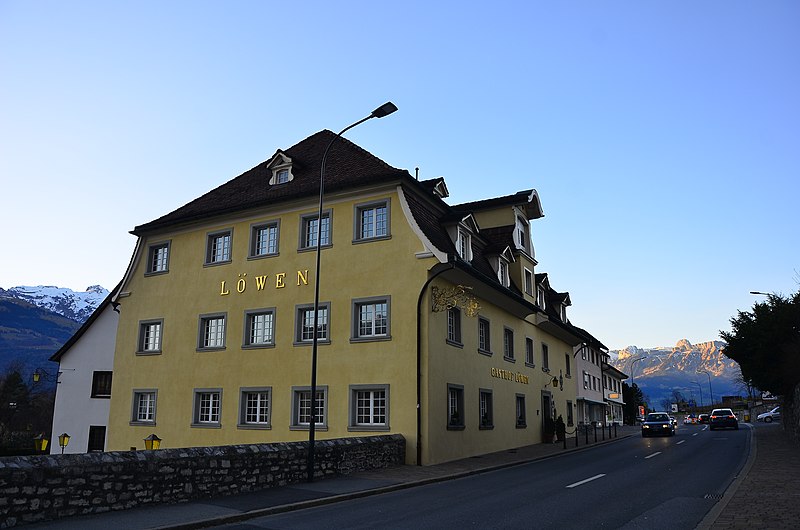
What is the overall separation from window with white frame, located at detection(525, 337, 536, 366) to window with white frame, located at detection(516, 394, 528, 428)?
1992 mm

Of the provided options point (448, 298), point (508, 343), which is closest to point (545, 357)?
point (508, 343)

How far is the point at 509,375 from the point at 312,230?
1126cm

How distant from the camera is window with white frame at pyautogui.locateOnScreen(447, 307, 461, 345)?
2364cm

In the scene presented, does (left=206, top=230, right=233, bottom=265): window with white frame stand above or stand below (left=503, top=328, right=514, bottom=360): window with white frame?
above

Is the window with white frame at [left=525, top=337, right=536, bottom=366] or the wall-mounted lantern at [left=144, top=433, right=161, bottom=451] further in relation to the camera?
the window with white frame at [left=525, top=337, right=536, bottom=366]

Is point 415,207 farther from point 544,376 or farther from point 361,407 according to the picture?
point 544,376

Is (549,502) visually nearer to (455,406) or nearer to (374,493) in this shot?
(374,493)

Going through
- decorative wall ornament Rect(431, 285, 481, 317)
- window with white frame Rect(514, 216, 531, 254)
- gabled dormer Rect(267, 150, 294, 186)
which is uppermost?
gabled dormer Rect(267, 150, 294, 186)

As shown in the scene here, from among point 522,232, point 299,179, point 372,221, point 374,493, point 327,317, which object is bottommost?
point 374,493

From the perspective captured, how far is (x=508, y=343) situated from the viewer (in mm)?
29750

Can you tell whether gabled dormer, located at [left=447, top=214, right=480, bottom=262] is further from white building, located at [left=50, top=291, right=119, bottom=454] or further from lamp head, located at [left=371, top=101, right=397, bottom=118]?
white building, located at [left=50, top=291, right=119, bottom=454]

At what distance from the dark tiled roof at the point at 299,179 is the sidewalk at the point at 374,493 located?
1051 cm

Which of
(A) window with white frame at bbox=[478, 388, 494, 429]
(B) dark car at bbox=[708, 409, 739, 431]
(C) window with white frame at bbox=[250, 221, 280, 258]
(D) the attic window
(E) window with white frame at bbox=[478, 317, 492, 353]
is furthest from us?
(B) dark car at bbox=[708, 409, 739, 431]

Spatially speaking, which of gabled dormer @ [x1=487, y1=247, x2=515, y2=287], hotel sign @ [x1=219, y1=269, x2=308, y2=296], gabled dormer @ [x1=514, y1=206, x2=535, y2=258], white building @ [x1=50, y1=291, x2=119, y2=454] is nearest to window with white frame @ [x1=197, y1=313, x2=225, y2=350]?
hotel sign @ [x1=219, y1=269, x2=308, y2=296]
